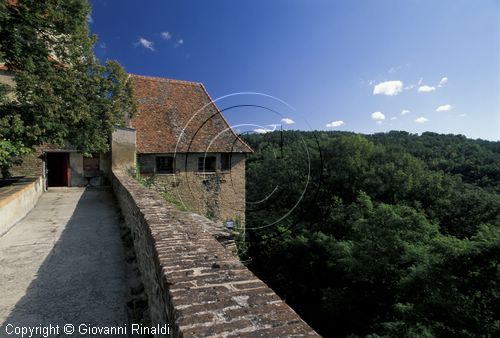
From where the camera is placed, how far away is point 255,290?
2193 mm

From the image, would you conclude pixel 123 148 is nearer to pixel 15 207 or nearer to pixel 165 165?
pixel 165 165

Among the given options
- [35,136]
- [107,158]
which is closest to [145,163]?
[107,158]

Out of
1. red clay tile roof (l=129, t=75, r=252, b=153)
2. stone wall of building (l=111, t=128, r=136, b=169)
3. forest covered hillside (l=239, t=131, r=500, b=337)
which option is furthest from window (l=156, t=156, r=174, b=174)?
forest covered hillside (l=239, t=131, r=500, b=337)

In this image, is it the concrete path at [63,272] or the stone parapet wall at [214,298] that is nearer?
the stone parapet wall at [214,298]

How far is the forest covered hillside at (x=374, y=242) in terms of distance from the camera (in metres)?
10.3

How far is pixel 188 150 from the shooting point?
53.9 ft

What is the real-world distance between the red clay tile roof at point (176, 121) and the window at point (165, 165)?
1.79 feet

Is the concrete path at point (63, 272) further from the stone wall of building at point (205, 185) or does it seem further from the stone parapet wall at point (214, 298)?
the stone wall of building at point (205, 185)

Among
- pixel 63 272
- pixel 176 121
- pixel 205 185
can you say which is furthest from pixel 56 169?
pixel 63 272

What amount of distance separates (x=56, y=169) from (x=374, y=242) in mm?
16624

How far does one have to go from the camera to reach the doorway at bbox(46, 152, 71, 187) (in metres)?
16.7

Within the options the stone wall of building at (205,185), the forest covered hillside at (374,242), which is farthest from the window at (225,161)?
the forest covered hillside at (374,242)

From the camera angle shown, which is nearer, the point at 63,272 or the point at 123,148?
the point at 63,272

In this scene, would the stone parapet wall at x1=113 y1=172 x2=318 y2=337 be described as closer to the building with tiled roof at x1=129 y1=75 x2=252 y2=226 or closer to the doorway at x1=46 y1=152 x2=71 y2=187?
the building with tiled roof at x1=129 y1=75 x2=252 y2=226
